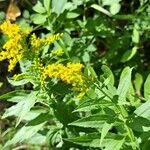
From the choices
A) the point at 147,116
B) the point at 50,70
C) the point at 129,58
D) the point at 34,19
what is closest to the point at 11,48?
the point at 50,70

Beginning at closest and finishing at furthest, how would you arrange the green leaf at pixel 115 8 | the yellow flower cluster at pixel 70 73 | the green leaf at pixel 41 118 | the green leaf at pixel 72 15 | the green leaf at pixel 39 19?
the yellow flower cluster at pixel 70 73 < the green leaf at pixel 41 118 < the green leaf at pixel 39 19 < the green leaf at pixel 72 15 < the green leaf at pixel 115 8

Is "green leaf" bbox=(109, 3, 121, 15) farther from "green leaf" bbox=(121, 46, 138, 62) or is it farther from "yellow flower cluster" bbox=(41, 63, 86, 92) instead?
"yellow flower cluster" bbox=(41, 63, 86, 92)

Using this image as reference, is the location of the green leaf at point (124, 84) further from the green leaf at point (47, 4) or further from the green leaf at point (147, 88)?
the green leaf at point (47, 4)

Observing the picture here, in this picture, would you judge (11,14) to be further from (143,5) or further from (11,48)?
(11,48)

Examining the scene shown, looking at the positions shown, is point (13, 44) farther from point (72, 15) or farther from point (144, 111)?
point (72, 15)

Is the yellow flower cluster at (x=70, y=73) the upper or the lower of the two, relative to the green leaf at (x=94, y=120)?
upper

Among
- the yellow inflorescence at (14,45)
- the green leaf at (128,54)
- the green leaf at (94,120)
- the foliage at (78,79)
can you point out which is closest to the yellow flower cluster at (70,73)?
the foliage at (78,79)

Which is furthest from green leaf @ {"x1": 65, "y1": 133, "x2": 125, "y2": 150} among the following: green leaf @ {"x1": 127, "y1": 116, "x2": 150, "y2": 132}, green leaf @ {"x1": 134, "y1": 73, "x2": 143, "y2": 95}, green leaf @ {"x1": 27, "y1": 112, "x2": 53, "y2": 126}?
green leaf @ {"x1": 134, "y1": 73, "x2": 143, "y2": 95}
